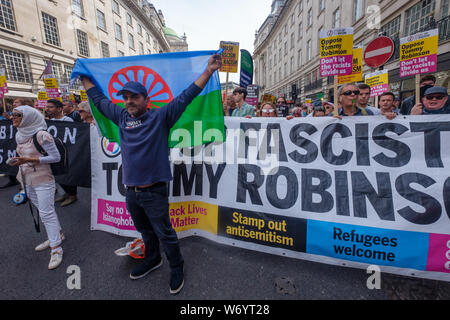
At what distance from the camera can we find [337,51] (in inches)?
109

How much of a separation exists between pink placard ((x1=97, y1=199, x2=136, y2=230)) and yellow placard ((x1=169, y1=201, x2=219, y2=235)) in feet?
2.27

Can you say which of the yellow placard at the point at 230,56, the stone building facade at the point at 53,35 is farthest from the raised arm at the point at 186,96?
the stone building facade at the point at 53,35

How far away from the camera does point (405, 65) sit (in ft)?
12.9

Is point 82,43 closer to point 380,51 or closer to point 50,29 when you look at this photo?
point 50,29

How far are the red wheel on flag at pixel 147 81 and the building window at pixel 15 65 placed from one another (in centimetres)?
1888

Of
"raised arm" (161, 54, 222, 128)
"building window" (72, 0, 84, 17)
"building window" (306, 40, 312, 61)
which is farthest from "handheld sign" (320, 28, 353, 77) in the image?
"building window" (306, 40, 312, 61)

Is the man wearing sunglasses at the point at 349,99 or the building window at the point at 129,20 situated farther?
the building window at the point at 129,20

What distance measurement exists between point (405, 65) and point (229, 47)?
3630 millimetres

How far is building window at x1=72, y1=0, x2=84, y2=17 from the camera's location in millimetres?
20094

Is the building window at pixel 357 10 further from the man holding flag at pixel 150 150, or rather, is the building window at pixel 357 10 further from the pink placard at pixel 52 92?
the man holding flag at pixel 150 150

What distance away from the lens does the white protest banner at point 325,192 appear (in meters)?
2.17

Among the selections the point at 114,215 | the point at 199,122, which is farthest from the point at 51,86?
the point at 199,122
